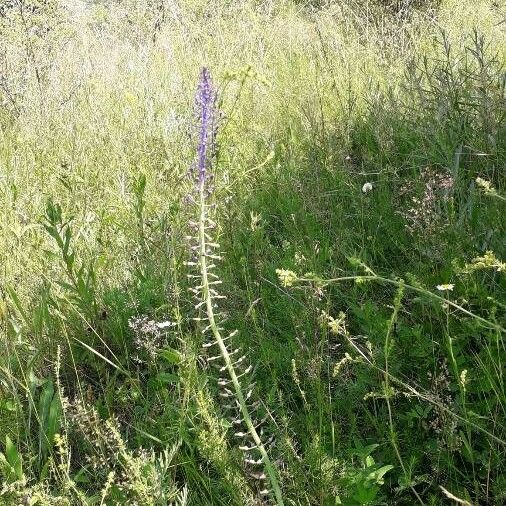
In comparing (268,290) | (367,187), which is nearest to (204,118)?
(268,290)

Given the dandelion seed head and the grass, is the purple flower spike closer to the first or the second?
the grass

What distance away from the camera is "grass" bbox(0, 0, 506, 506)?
1.41 metres

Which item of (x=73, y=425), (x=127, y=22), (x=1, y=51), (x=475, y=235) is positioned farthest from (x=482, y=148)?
(x=127, y=22)

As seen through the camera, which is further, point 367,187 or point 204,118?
point 367,187

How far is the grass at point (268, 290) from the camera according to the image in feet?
4.63

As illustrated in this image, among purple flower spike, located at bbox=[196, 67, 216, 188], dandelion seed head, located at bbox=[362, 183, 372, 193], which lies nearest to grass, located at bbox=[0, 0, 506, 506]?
dandelion seed head, located at bbox=[362, 183, 372, 193]

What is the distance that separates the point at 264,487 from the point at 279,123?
8.00 feet

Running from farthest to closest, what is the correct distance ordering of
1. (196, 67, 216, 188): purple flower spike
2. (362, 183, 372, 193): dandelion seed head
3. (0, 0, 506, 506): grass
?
(362, 183, 372, 193): dandelion seed head → (0, 0, 506, 506): grass → (196, 67, 216, 188): purple flower spike

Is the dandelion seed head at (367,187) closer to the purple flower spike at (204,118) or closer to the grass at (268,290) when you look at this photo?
the grass at (268,290)

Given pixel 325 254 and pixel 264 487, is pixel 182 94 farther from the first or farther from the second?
pixel 264 487

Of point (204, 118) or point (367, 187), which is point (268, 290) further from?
point (204, 118)

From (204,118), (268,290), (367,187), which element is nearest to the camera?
(204,118)

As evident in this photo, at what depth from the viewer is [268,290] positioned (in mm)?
2100

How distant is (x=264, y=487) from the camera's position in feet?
4.54
